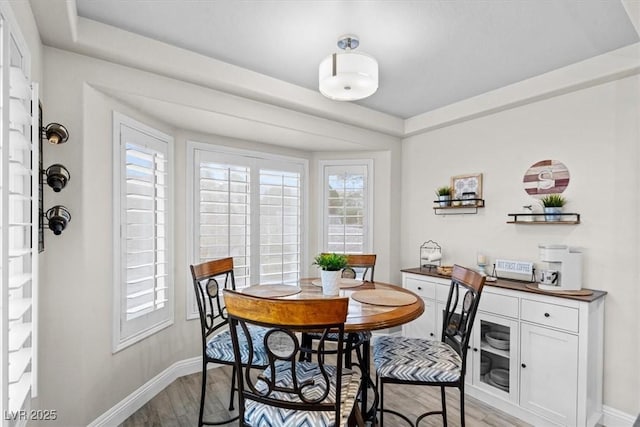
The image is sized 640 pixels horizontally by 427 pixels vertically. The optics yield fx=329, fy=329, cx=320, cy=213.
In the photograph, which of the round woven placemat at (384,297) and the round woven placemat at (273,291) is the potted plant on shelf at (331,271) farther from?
the round woven placemat at (273,291)

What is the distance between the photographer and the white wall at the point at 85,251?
6.40 feet

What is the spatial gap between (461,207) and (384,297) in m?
1.59

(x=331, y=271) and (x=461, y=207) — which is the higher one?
(x=461, y=207)

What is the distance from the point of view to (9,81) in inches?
47.0

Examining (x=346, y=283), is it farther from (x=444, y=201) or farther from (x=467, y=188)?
(x=467, y=188)

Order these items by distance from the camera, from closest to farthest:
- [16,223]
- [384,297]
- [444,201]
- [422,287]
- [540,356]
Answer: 1. [16,223]
2. [384,297]
3. [540,356]
4. [422,287]
5. [444,201]

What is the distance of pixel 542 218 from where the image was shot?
8.89 feet

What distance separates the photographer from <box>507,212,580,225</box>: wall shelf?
8.31ft

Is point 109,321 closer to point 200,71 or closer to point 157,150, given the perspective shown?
point 157,150

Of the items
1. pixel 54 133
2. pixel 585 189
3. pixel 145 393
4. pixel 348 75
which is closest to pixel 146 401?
pixel 145 393

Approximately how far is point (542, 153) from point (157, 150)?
3257 millimetres

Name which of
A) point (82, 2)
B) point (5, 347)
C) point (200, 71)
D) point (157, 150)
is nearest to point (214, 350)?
point (5, 347)

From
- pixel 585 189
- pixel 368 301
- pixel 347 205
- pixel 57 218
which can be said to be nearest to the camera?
pixel 57 218

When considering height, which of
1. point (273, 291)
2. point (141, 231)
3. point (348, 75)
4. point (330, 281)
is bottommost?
point (273, 291)
